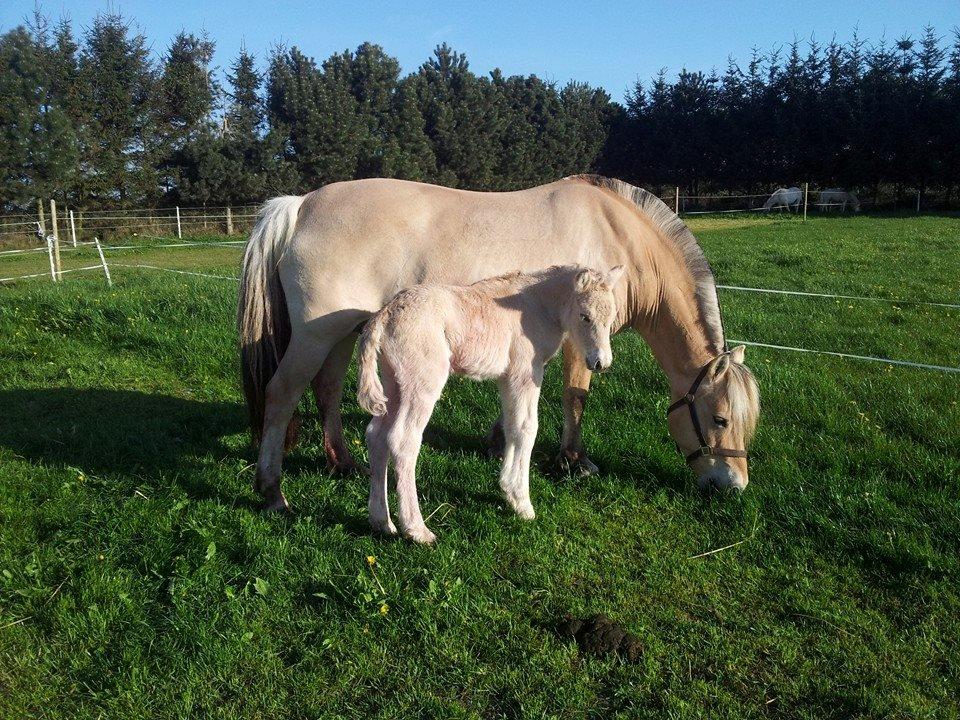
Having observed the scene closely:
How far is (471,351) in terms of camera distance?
3.90 metres

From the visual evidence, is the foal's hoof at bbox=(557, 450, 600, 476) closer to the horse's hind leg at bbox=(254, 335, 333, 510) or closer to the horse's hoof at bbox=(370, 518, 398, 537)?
the horse's hoof at bbox=(370, 518, 398, 537)

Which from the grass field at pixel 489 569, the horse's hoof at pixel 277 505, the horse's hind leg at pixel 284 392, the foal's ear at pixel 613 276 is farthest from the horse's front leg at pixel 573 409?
the horse's hoof at pixel 277 505

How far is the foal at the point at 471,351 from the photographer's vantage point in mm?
3756

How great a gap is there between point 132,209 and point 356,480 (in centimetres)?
3279

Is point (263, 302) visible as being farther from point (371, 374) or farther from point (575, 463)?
point (575, 463)

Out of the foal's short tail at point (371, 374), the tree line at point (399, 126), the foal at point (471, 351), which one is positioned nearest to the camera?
the foal's short tail at point (371, 374)

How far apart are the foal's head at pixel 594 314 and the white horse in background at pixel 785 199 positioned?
125 feet

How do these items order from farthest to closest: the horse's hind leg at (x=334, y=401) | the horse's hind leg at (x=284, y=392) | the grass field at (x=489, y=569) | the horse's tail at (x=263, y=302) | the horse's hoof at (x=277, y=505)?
the horse's hind leg at (x=334, y=401), the horse's tail at (x=263, y=302), the horse's hind leg at (x=284, y=392), the horse's hoof at (x=277, y=505), the grass field at (x=489, y=569)

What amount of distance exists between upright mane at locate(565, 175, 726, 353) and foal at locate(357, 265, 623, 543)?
1227 millimetres

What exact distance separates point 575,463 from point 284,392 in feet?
6.89

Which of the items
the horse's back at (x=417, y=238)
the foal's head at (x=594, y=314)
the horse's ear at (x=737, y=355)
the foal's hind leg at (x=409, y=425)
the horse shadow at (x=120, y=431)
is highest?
the horse's back at (x=417, y=238)

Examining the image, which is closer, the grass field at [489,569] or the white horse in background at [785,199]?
the grass field at [489,569]

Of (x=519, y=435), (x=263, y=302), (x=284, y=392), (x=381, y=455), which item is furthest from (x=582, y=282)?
(x=263, y=302)

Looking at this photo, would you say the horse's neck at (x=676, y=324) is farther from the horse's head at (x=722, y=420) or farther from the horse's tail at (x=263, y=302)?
the horse's tail at (x=263, y=302)
